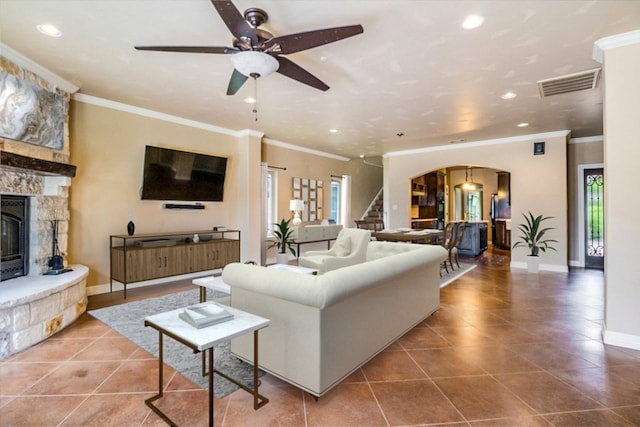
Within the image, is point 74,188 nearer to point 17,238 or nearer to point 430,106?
point 17,238

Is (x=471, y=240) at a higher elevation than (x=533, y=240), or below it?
below

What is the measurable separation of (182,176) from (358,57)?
3571 mm

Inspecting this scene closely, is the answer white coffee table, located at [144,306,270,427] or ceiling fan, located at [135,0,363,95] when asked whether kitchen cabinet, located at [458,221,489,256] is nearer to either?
ceiling fan, located at [135,0,363,95]

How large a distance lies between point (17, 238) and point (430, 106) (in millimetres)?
5368

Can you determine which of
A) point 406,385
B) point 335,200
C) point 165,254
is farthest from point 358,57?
point 335,200

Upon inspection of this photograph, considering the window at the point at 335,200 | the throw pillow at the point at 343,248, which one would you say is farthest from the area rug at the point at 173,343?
the window at the point at 335,200

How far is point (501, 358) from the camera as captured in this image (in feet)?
8.61

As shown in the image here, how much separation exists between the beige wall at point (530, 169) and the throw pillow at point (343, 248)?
12.8ft

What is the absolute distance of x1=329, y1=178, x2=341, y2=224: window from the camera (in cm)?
927

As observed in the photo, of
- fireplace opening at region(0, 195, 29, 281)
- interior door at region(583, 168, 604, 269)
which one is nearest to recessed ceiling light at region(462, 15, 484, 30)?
fireplace opening at region(0, 195, 29, 281)

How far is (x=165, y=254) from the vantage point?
4.73 meters

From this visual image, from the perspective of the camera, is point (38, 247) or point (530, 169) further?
point (530, 169)

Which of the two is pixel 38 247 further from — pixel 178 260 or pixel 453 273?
pixel 453 273

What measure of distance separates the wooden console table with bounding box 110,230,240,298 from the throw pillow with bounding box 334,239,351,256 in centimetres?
189
